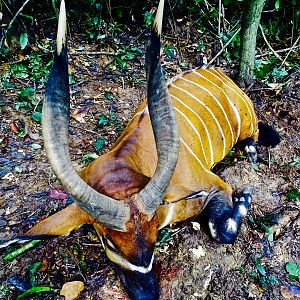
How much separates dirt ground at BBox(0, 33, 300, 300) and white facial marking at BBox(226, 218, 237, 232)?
0.64 ft

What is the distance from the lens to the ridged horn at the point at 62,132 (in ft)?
7.55

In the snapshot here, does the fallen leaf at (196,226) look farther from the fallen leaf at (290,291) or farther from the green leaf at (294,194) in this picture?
the green leaf at (294,194)

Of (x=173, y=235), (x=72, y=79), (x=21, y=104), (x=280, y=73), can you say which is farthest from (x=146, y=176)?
(x=280, y=73)

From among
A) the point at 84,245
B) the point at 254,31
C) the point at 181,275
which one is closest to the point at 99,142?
the point at 84,245

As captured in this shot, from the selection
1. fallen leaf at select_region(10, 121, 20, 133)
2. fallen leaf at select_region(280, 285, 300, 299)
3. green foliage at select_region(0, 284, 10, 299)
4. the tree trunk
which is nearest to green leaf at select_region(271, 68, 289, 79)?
the tree trunk

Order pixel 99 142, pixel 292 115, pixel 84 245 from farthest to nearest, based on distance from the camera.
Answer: pixel 292 115
pixel 99 142
pixel 84 245

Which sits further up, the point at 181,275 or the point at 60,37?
the point at 60,37

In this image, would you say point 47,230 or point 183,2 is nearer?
point 47,230

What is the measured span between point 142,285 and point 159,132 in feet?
3.36

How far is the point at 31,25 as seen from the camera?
20.5 ft

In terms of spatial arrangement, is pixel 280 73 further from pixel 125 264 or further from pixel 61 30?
pixel 61 30

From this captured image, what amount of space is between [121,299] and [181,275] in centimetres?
50

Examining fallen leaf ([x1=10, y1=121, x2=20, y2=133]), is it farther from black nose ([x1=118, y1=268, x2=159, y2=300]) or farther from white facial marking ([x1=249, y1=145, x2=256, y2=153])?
white facial marking ([x1=249, y1=145, x2=256, y2=153])

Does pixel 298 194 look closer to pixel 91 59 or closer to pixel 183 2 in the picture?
pixel 91 59
